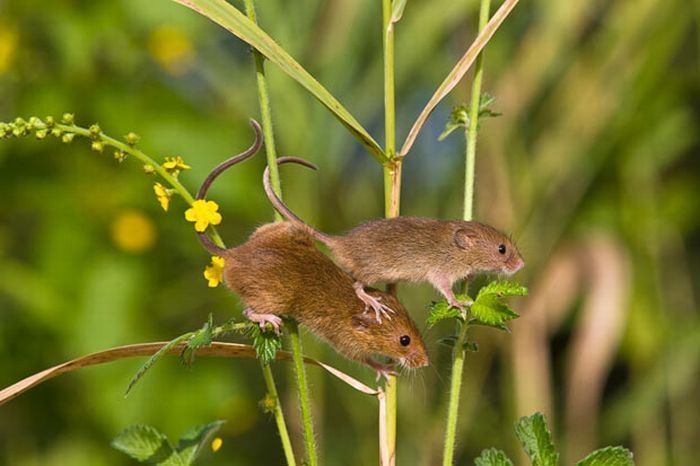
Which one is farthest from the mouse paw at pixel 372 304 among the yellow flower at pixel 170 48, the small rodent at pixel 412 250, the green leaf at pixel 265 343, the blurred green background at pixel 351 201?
the yellow flower at pixel 170 48

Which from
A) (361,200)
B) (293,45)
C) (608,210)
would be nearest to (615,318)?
(608,210)

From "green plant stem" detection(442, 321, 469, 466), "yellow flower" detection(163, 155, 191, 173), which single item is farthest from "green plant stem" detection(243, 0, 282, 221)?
"green plant stem" detection(442, 321, 469, 466)

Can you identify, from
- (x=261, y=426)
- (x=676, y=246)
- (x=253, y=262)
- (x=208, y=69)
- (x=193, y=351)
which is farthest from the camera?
(x=261, y=426)

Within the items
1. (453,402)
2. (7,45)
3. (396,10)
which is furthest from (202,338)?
(7,45)

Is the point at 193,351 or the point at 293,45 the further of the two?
the point at 293,45

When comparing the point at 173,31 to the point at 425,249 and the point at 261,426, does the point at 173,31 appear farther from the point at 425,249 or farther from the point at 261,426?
the point at 425,249

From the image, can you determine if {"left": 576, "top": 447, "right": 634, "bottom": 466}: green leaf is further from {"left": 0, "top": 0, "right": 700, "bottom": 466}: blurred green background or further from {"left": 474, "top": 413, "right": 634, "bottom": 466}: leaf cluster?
{"left": 0, "top": 0, "right": 700, "bottom": 466}: blurred green background

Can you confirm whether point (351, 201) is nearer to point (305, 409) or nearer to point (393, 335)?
point (393, 335)
